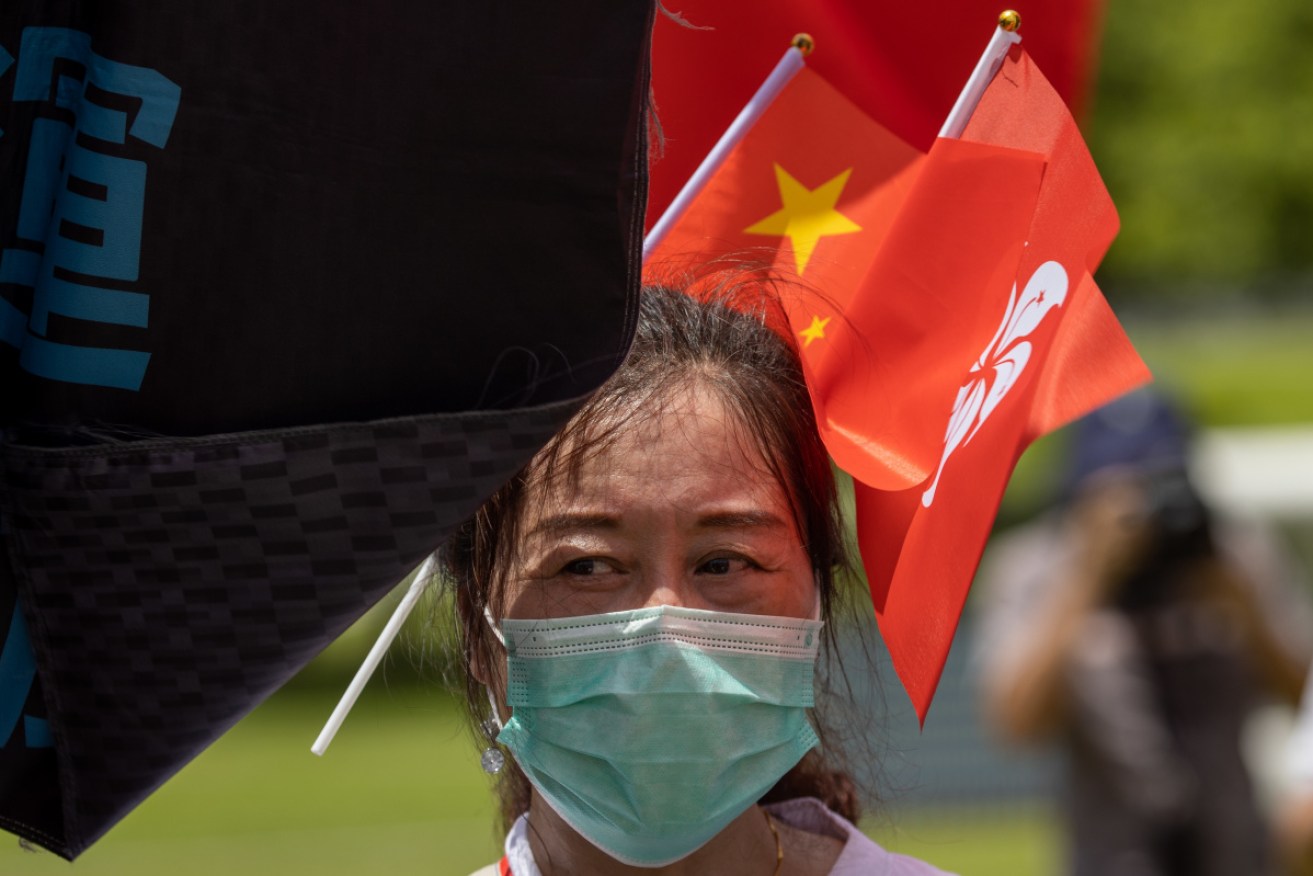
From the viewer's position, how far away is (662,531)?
2.36 metres

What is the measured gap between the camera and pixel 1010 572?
693cm

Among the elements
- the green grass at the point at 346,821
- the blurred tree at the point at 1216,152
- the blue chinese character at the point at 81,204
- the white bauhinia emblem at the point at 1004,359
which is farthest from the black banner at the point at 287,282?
the blurred tree at the point at 1216,152

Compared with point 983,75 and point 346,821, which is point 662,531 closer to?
point 983,75

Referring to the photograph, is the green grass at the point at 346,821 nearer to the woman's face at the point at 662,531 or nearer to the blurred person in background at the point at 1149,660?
the blurred person in background at the point at 1149,660

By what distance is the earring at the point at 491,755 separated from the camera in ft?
8.20

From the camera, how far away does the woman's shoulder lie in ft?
8.23

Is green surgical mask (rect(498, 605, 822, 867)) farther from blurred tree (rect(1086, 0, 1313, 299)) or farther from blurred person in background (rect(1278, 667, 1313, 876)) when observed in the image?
blurred tree (rect(1086, 0, 1313, 299))

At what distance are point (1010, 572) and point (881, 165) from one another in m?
4.36

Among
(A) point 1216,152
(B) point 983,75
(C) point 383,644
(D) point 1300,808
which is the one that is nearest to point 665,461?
(C) point 383,644

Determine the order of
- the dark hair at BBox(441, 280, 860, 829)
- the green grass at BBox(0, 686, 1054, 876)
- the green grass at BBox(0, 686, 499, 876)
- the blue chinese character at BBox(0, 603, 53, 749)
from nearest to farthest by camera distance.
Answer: the blue chinese character at BBox(0, 603, 53, 749) < the dark hair at BBox(441, 280, 860, 829) < the green grass at BBox(0, 686, 1054, 876) < the green grass at BBox(0, 686, 499, 876)

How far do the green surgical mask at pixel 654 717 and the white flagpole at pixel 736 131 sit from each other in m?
0.66

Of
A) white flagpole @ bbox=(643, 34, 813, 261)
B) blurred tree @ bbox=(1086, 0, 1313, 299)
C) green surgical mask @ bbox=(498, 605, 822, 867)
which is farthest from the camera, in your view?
blurred tree @ bbox=(1086, 0, 1313, 299)

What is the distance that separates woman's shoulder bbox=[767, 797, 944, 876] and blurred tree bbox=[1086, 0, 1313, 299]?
46.2 m

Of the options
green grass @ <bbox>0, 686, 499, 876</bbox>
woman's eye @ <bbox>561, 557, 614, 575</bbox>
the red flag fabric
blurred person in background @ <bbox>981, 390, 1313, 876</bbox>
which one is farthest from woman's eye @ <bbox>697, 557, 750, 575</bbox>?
green grass @ <bbox>0, 686, 499, 876</bbox>
